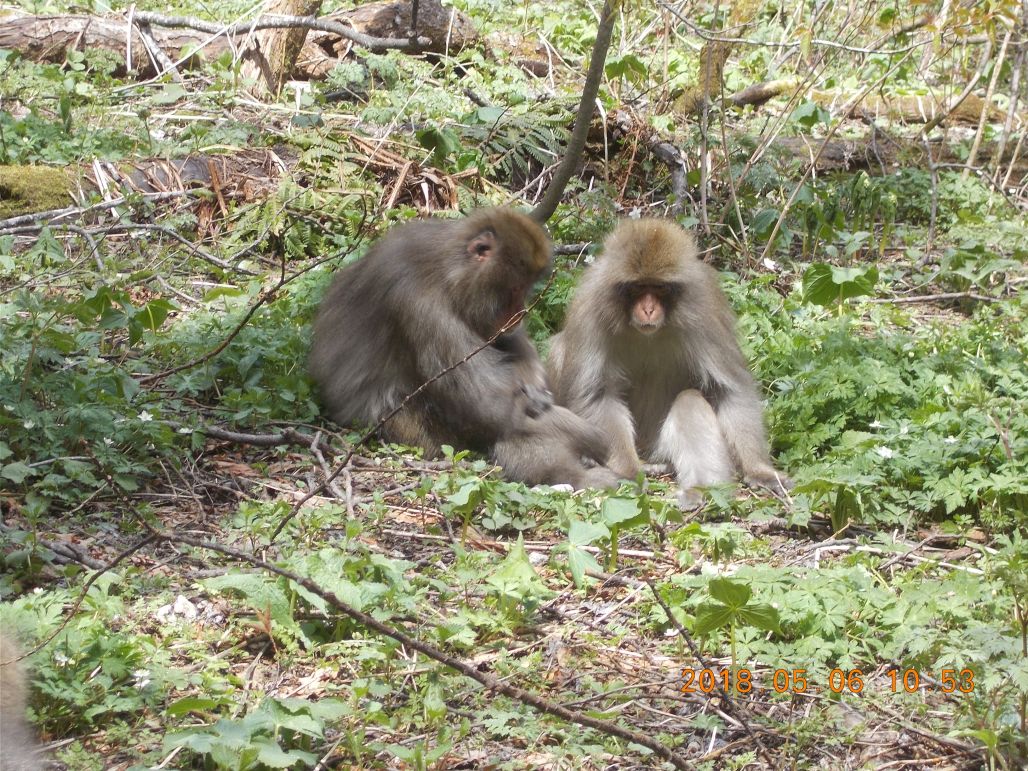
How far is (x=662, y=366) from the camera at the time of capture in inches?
278

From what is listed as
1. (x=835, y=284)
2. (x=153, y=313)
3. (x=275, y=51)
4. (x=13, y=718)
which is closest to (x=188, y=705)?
(x=13, y=718)

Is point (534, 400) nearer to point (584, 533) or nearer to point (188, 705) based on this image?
point (584, 533)

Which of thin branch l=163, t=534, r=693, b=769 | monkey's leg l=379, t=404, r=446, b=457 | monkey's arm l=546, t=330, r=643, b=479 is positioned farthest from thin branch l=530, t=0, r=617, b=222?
thin branch l=163, t=534, r=693, b=769

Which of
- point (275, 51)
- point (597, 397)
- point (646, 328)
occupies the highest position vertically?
point (275, 51)

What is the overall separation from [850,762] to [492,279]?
3.60 m

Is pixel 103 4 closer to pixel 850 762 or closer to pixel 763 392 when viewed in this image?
pixel 763 392

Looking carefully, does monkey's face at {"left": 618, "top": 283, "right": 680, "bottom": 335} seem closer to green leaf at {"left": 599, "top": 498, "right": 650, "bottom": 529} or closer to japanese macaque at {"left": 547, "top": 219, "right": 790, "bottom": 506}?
japanese macaque at {"left": 547, "top": 219, "right": 790, "bottom": 506}

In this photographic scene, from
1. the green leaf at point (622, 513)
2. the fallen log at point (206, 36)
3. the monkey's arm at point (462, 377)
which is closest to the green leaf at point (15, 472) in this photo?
the monkey's arm at point (462, 377)

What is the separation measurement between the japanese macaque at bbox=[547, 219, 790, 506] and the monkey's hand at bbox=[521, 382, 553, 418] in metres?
0.24

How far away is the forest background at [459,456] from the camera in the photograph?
3.83m

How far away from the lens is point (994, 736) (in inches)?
136

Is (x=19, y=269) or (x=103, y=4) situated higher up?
(x=103, y=4)

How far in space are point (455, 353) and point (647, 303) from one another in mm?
1154

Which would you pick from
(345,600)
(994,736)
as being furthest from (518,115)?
(994,736)
